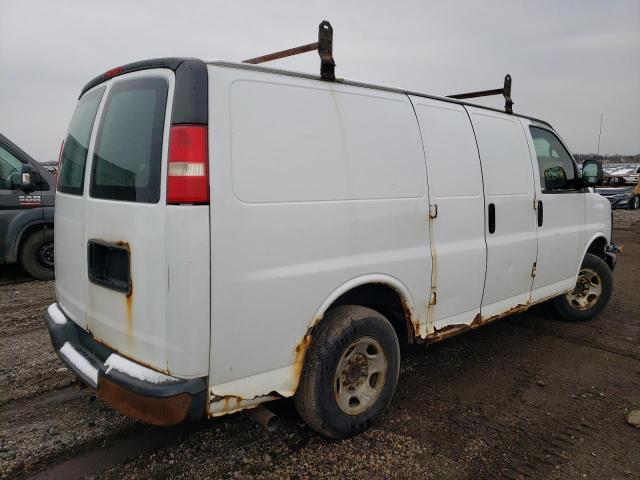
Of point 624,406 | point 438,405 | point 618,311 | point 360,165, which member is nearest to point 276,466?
point 438,405

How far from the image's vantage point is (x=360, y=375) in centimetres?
283

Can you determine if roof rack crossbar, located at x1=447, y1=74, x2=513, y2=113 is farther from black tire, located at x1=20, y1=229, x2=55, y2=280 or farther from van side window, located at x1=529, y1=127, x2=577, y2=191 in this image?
black tire, located at x1=20, y1=229, x2=55, y2=280

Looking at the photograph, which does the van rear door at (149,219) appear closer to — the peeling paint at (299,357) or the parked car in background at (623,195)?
the peeling paint at (299,357)

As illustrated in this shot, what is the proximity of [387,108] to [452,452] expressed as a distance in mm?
2091

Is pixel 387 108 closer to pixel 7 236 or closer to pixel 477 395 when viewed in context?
pixel 477 395

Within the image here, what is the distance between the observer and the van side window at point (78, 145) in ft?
8.84

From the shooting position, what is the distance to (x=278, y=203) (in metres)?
2.30

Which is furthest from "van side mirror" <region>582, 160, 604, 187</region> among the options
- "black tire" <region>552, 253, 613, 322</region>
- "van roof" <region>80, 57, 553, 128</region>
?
"van roof" <region>80, 57, 553, 128</region>

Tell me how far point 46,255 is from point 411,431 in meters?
6.15

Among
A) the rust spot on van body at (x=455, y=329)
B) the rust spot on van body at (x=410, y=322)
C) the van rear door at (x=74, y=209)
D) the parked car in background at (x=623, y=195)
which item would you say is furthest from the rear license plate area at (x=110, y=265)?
the parked car in background at (x=623, y=195)

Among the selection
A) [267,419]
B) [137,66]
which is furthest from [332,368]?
[137,66]

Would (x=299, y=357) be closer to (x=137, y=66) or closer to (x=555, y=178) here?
(x=137, y=66)

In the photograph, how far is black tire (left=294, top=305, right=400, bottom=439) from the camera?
2.54 meters

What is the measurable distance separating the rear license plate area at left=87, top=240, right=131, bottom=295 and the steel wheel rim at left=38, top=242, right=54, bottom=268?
518 cm
